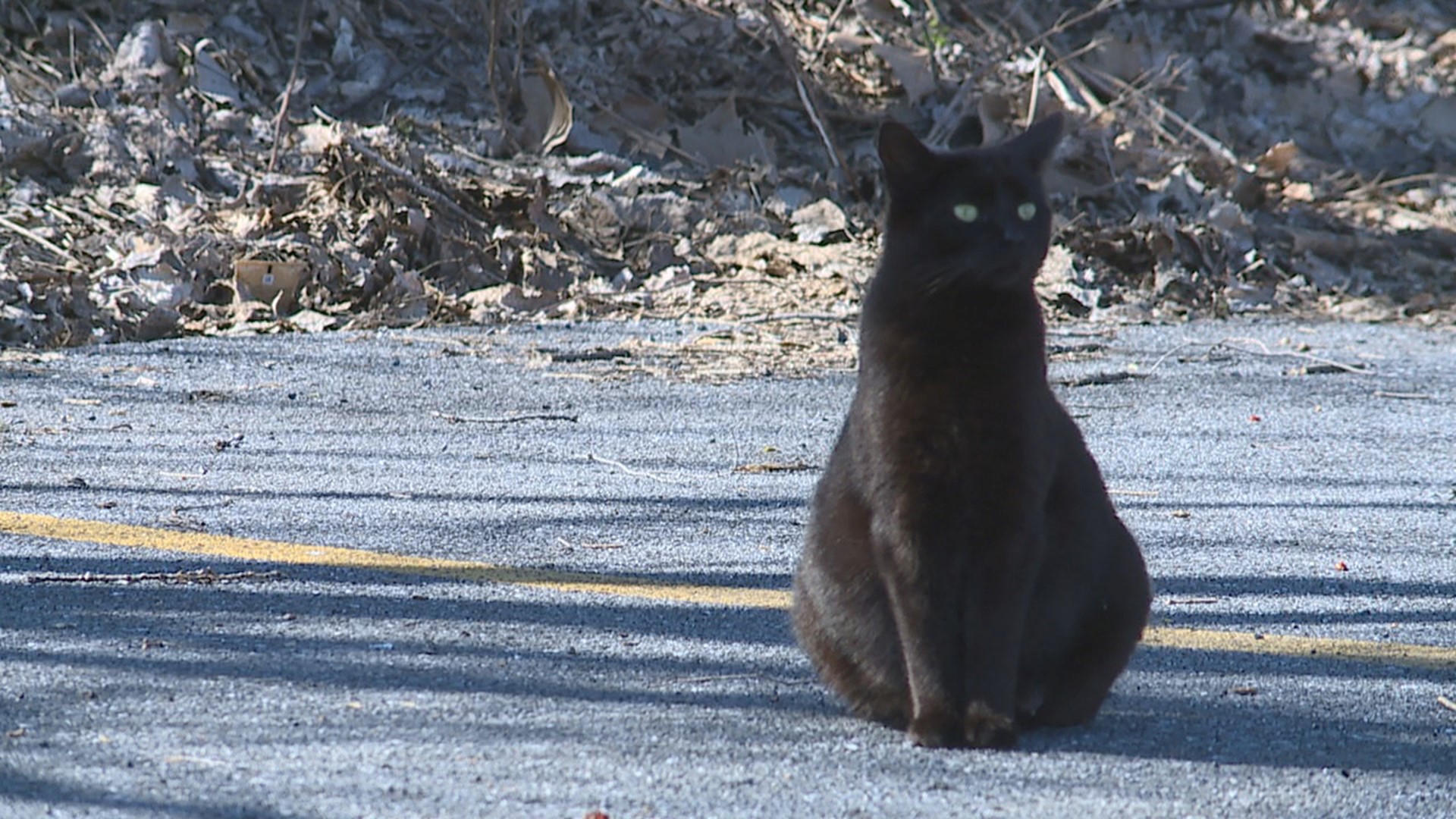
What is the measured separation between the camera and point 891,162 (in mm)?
3184

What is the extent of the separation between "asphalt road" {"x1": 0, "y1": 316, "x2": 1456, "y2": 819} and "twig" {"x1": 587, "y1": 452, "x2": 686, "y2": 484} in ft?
0.16

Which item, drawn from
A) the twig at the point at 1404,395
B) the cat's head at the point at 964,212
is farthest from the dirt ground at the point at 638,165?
the cat's head at the point at 964,212

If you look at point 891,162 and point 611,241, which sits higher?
point 891,162

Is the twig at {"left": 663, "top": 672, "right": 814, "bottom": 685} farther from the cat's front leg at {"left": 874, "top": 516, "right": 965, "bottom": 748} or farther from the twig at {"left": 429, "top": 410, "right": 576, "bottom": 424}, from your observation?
the twig at {"left": 429, "top": 410, "right": 576, "bottom": 424}

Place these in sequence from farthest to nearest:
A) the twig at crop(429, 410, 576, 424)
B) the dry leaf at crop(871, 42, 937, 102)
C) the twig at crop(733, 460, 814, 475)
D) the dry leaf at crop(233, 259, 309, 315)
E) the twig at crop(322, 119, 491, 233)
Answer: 1. the dry leaf at crop(871, 42, 937, 102)
2. the twig at crop(322, 119, 491, 233)
3. the dry leaf at crop(233, 259, 309, 315)
4. the twig at crop(429, 410, 576, 424)
5. the twig at crop(733, 460, 814, 475)

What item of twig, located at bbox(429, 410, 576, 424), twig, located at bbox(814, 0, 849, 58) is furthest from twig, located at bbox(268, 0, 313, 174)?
twig, located at bbox(429, 410, 576, 424)

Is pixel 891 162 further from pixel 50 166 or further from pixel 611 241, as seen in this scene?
pixel 50 166

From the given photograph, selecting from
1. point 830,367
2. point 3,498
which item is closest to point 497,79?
point 830,367

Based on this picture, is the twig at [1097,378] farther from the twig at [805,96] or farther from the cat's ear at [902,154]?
the cat's ear at [902,154]

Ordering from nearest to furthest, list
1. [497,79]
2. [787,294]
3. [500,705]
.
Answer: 1. [500,705]
2. [787,294]
3. [497,79]

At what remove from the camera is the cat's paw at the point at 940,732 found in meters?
3.02

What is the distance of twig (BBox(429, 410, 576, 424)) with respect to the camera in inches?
256

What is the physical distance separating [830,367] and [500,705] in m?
4.80

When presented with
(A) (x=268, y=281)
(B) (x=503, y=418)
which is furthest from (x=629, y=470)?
(A) (x=268, y=281)
